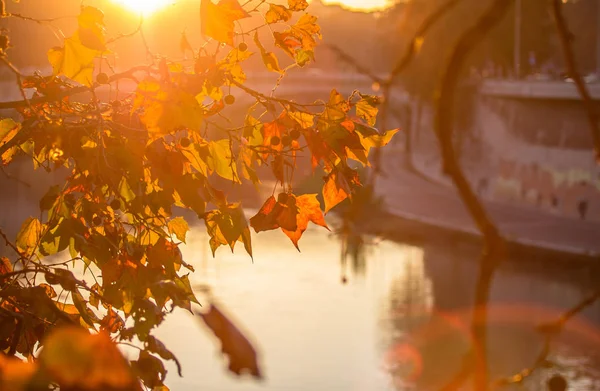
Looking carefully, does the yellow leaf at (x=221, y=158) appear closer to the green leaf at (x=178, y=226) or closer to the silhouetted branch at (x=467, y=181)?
the green leaf at (x=178, y=226)

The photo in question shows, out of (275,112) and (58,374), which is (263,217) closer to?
(275,112)

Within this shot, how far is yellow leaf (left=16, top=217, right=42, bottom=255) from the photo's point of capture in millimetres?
2557

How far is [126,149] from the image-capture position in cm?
221

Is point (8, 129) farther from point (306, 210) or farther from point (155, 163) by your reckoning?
point (306, 210)

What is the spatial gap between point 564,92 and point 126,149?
28.7m

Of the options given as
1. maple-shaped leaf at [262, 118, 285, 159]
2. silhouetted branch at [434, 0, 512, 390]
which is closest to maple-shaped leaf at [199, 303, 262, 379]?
silhouetted branch at [434, 0, 512, 390]

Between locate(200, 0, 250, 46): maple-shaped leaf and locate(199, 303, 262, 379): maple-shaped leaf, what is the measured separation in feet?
2.99

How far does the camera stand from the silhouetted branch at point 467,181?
133 cm

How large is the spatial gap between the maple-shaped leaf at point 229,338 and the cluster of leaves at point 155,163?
0.80 meters

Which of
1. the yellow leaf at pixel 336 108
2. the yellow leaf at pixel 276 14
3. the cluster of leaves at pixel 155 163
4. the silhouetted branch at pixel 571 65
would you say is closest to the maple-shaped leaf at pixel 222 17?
the cluster of leaves at pixel 155 163

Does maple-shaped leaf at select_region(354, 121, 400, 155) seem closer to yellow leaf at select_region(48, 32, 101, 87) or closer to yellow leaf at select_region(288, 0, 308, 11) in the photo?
yellow leaf at select_region(288, 0, 308, 11)

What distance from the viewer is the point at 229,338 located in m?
1.11

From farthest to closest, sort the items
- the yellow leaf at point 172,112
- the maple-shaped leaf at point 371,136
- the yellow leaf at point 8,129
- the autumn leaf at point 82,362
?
the yellow leaf at point 8,129 → the maple-shaped leaf at point 371,136 → the yellow leaf at point 172,112 → the autumn leaf at point 82,362

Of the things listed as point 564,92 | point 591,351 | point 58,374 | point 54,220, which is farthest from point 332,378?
point 58,374
